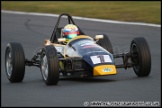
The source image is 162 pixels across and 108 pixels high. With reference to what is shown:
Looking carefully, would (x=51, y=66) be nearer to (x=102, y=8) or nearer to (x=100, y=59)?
(x=100, y=59)

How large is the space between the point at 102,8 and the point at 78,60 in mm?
15064

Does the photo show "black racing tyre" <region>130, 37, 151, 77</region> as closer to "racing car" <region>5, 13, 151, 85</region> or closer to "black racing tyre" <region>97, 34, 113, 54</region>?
"racing car" <region>5, 13, 151, 85</region>

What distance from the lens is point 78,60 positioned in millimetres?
12414

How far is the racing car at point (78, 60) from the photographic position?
11.9 meters

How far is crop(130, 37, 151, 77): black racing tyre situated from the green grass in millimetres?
9572

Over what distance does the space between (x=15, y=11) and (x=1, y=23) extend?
3.11m

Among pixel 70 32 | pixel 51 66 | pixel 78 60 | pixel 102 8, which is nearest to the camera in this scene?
pixel 51 66

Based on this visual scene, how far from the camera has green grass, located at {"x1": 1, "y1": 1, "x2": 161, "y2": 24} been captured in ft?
78.4

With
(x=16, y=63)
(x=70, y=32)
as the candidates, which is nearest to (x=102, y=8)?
(x=70, y=32)

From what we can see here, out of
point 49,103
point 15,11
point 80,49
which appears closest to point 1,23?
point 15,11

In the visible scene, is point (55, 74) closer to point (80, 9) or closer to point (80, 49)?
point (80, 49)

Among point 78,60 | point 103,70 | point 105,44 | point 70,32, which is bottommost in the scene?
point 103,70

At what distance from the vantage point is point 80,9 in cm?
2709

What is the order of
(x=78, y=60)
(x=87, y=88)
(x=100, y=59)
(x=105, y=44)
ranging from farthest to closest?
(x=105, y=44) < (x=78, y=60) < (x=100, y=59) < (x=87, y=88)
